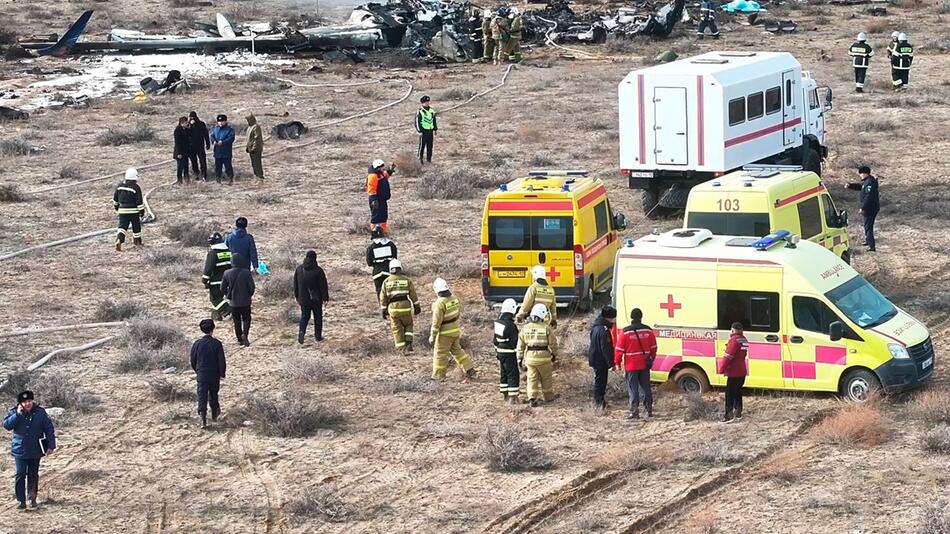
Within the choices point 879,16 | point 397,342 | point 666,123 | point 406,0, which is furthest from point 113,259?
point 879,16

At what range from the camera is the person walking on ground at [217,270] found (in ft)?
70.1

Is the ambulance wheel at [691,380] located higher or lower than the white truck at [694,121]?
lower

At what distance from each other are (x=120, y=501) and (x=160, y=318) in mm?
7345

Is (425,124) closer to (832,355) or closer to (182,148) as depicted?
(182,148)

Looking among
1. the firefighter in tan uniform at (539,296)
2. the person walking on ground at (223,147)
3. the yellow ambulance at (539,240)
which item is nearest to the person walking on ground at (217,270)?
the yellow ambulance at (539,240)

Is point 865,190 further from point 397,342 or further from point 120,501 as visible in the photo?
point 120,501

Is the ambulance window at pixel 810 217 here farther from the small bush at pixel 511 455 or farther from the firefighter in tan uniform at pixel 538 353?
the small bush at pixel 511 455

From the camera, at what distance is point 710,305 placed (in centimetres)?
1775

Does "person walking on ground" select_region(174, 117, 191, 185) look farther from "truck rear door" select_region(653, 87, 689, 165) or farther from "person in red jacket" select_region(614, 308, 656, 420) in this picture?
"person in red jacket" select_region(614, 308, 656, 420)

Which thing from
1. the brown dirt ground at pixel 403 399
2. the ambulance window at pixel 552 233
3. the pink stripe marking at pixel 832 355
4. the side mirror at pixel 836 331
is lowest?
the brown dirt ground at pixel 403 399

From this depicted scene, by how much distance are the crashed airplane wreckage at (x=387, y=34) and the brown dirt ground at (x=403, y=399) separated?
12429 mm

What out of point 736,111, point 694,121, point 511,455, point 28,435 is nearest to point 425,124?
point 694,121

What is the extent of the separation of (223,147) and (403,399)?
14992 mm

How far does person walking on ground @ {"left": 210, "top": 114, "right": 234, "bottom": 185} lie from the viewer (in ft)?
104
